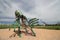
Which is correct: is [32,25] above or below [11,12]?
below

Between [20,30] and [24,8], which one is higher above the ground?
[24,8]

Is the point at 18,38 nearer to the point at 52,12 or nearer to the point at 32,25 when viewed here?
the point at 32,25

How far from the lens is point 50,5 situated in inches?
92.7

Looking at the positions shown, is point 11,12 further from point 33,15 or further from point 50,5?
point 50,5

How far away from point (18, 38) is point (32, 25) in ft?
0.91

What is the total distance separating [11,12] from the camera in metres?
2.39

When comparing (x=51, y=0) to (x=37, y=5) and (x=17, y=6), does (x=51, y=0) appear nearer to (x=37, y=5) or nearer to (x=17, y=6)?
(x=37, y=5)

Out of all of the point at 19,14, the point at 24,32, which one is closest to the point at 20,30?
the point at 24,32

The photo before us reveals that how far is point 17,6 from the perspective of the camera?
7.82ft

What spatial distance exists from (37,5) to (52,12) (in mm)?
246

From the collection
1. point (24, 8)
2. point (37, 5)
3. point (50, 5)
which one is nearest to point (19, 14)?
point (24, 8)

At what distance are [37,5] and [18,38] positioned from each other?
56 cm

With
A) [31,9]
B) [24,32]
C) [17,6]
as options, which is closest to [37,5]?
[31,9]

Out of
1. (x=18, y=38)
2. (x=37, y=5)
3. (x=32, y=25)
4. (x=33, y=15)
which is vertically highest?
(x=37, y=5)
